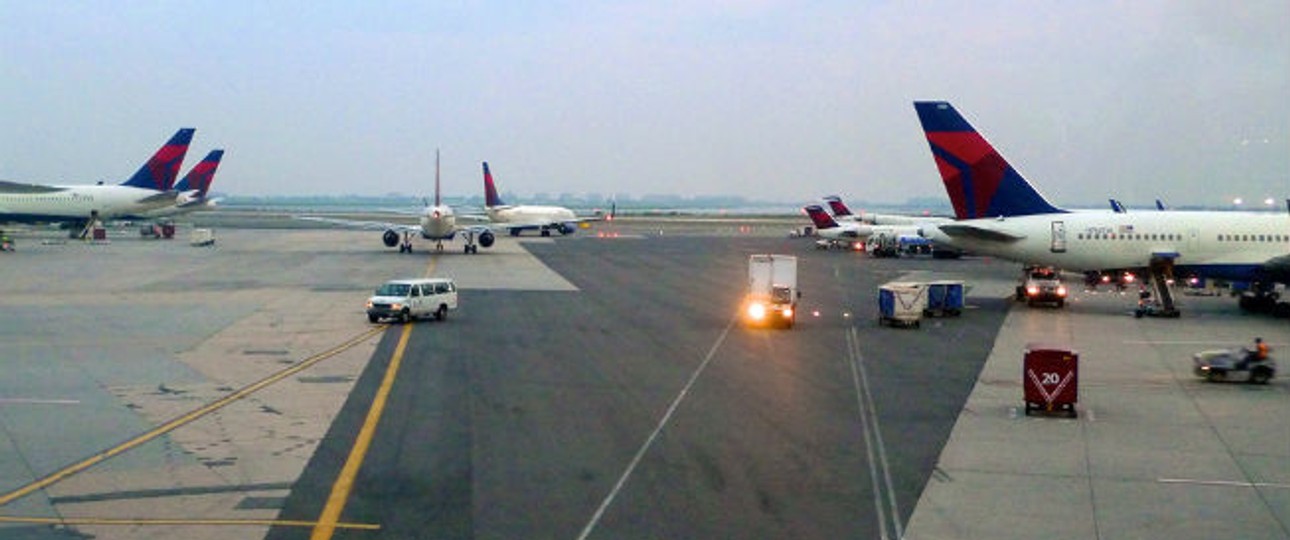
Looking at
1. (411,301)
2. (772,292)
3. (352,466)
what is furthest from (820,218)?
(352,466)

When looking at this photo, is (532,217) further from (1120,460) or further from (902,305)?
(1120,460)

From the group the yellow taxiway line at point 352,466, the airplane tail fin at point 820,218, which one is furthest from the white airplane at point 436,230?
the yellow taxiway line at point 352,466

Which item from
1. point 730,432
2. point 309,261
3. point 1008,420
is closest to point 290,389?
point 730,432

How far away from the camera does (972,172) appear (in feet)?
188

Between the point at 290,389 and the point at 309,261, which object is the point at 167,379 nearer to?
the point at 290,389

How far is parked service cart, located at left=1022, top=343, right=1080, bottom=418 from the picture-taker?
28.7 meters

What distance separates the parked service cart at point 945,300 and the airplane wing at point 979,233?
3.28 metres

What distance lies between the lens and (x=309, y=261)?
86.4 m

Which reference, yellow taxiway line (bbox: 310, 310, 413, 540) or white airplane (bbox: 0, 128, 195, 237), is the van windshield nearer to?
yellow taxiway line (bbox: 310, 310, 413, 540)

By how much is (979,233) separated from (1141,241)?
6.87 m

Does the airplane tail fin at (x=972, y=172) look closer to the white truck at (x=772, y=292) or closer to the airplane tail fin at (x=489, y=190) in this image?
the white truck at (x=772, y=292)

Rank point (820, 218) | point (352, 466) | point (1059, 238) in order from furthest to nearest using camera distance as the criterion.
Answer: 1. point (820, 218)
2. point (1059, 238)
3. point (352, 466)

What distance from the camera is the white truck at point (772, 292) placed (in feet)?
155

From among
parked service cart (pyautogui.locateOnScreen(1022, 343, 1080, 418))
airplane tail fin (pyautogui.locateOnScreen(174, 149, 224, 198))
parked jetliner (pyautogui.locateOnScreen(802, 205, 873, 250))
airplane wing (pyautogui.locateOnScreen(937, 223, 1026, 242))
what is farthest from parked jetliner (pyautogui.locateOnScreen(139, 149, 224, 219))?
parked service cart (pyautogui.locateOnScreen(1022, 343, 1080, 418))
